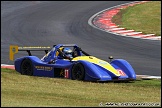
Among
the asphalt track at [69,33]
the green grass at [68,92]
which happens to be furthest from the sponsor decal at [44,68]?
the asphalt track at [69,33]

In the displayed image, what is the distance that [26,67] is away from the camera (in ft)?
53.2

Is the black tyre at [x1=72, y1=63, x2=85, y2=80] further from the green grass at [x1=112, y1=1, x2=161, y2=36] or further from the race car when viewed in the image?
the green grass at [x1=112, y1=1, x2=161, y2=36]

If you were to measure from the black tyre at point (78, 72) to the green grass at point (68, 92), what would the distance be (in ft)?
1.87

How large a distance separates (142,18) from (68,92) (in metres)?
18.7

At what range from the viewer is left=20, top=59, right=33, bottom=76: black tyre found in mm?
16109

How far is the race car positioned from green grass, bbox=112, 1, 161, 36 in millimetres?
10404

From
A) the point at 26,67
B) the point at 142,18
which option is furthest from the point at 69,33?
the point at 26,67

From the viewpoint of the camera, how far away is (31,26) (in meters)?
27.8

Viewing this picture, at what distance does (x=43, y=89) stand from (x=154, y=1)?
23647mm

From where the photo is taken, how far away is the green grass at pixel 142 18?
2691cm

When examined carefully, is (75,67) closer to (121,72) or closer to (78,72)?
(78,72)

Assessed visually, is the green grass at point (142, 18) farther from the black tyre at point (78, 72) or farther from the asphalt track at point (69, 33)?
the black tyre at point (78, 72)

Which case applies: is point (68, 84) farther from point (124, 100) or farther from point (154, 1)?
point (154, 1)

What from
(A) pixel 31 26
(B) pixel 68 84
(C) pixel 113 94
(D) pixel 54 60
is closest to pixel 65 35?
(A) pixel 31 26
